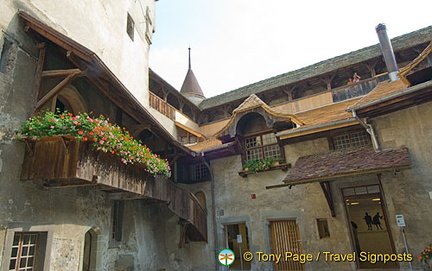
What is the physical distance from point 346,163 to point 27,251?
875cm

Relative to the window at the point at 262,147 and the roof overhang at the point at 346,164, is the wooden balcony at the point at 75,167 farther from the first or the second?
the window at the point at 262,147

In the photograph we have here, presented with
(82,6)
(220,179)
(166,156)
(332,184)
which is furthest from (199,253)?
(82,6)

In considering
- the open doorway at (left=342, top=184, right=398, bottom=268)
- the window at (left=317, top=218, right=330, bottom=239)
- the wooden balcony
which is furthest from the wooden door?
the wooden balcony

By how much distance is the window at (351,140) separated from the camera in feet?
33.8

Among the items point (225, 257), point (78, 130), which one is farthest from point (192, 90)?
point (225, 257)

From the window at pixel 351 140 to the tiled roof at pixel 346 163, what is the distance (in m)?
0.44

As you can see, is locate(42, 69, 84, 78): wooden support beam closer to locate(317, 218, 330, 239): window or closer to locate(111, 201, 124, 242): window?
locate(111, 201, 124, 242): window

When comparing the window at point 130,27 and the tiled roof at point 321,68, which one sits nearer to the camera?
the window at point 130,27

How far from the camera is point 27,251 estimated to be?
637 centimetres

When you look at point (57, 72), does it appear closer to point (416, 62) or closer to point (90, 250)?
point (90, 250)

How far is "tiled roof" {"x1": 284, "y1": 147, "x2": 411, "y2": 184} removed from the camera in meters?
7.74

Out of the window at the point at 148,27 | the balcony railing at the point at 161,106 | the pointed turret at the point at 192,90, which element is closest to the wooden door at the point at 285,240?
the balcony railing at the point at 161,106

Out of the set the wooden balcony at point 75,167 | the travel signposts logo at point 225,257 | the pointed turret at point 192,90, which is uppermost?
the pointed turret at point 192,90

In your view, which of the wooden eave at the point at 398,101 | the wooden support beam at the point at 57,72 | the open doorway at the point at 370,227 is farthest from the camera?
the open doorway at the point at 370,227
